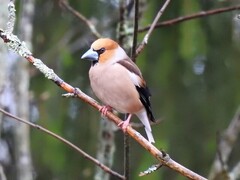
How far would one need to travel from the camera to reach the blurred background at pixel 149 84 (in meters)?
3.98

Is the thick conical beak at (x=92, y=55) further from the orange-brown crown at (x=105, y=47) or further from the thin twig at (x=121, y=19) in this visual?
the thin twig at (x=121, y=19)

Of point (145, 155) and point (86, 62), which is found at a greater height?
point (86, 62)

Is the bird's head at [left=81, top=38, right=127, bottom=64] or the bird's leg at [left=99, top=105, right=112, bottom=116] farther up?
the bird's head at [left=81, top=38, right=127, bottom=64]

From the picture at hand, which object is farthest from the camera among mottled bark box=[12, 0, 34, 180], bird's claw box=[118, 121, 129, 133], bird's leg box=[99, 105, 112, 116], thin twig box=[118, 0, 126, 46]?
mottled bark box=[12, 0, 34, 180]

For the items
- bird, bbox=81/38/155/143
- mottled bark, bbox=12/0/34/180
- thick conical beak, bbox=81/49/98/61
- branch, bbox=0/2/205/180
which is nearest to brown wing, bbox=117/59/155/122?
bird, bbox=81/38/155/143

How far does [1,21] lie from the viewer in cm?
321

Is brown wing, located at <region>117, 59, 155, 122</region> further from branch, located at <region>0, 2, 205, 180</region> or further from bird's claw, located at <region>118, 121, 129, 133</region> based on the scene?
branch, located at <region>0, 2, 205, 180</region>

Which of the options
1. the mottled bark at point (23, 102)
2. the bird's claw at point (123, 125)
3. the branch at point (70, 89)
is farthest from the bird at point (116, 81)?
the mottled bark at point (23, 102)

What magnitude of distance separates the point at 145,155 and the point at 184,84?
1.64 ft

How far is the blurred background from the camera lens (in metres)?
3.98

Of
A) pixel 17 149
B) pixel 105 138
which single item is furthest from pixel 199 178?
pixel 17 149

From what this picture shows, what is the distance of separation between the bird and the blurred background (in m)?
0.58

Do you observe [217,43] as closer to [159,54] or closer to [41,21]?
[159,54]

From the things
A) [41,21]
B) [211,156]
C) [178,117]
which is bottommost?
[211,156]
